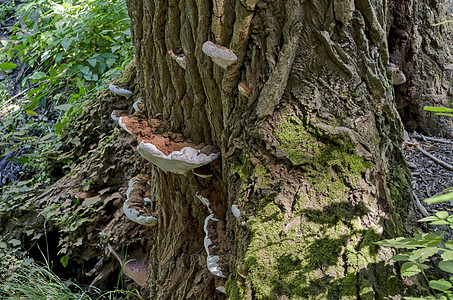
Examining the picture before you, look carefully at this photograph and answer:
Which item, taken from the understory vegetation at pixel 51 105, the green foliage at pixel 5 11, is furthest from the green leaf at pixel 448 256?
the green foliage at pixel 5 11

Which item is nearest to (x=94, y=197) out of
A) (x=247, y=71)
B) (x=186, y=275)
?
(x=186, y=275)

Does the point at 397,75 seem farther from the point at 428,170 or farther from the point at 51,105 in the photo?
the point at 51,105

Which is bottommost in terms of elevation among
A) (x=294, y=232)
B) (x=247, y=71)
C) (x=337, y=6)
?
(x=294, y=232)

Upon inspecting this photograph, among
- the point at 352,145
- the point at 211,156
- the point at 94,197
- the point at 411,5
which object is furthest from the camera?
the point at 94,197

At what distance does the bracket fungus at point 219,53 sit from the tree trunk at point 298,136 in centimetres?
5

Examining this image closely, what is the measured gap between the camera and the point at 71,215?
13.6ft

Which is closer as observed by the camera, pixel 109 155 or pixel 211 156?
pixel 211 156

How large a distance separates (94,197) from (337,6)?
3.18 metres

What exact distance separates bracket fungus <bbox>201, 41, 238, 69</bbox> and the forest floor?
4.50 feet

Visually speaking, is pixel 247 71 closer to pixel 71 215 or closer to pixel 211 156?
pixel 211 156

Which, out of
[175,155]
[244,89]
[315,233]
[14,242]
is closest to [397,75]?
[244,89]

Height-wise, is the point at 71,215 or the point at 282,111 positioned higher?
the point at 282,111

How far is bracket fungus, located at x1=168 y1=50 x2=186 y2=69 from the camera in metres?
2.21

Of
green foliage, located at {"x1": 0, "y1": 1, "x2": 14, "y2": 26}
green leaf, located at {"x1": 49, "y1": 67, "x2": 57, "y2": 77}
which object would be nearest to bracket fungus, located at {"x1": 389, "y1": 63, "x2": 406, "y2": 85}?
green leaf, located at {"x1": 49, "y1": 67, "x2": 57, "y2": 77}
